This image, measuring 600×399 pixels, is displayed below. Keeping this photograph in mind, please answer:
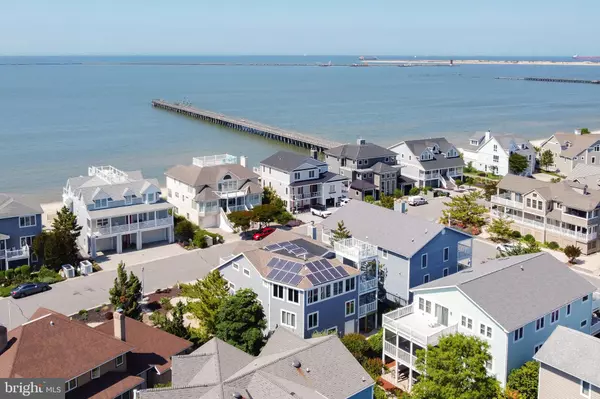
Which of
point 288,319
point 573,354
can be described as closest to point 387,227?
point 288,319

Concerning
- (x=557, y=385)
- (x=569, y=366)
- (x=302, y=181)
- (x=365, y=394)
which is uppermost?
(x=302, y=181)

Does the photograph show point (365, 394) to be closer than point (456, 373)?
No

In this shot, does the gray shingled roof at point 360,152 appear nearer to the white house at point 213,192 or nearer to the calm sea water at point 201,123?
the white house at point 213,192

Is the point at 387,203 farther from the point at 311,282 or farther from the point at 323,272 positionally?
the point at 311,282

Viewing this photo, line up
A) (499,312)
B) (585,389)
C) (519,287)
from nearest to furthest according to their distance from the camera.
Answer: (585,389) < (499,312) < (519,287)

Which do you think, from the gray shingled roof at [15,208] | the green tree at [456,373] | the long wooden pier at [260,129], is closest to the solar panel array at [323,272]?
the green tree at [456,373]

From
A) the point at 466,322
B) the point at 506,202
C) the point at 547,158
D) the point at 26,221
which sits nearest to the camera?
the point at 466,322

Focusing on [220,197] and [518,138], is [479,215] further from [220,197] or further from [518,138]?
[518,138]

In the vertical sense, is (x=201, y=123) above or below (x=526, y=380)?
above
